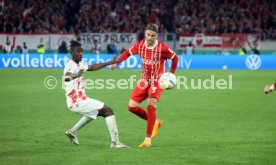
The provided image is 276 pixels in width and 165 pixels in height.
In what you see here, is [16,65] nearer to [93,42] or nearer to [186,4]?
[93,42]

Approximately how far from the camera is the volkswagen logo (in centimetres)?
3488

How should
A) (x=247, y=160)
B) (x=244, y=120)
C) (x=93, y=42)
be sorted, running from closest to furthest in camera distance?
(x=247, y=160), (x=244, y=120), (x=93, y=42)

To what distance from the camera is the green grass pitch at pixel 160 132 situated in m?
9.10

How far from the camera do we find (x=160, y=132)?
12398mm

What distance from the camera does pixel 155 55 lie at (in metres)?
11.0

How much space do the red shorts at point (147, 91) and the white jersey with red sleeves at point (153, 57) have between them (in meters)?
0.13

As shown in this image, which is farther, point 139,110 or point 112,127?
point 139,110

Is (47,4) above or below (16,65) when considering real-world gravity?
above

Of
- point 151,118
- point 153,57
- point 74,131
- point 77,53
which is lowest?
point 74,131

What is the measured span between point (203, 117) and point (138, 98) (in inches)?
161

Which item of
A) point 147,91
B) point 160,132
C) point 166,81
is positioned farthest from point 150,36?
point 160,132

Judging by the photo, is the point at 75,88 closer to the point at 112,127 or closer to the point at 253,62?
the point at 112,127

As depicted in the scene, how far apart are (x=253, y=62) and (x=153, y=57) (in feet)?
82.1

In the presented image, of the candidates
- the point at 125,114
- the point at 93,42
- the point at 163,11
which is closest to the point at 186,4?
the point at 163,11
